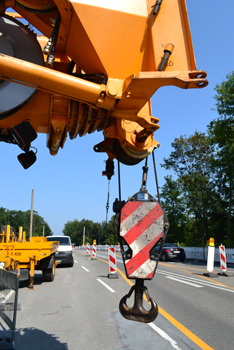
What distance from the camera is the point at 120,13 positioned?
291cm

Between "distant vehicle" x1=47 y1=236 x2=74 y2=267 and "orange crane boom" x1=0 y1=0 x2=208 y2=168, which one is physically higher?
"orange crane boom" x1=0 y1=0 x2=208 y2=168

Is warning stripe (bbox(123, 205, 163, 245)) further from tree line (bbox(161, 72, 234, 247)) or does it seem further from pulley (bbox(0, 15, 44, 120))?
tree line (bbox(161, 72, 234, 247))

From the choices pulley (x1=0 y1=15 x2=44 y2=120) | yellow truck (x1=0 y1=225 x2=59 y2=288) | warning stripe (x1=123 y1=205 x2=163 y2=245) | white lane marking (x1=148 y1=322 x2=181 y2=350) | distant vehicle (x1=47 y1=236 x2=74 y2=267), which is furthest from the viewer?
distant vehicle (x1=47 y1=236 x2=74 y2=267)

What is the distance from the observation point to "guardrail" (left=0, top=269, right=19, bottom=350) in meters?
3.87

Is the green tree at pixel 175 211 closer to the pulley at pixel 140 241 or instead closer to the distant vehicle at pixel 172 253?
the distant vehicle at pixel 172 253

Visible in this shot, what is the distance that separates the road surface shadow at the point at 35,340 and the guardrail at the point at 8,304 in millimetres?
268

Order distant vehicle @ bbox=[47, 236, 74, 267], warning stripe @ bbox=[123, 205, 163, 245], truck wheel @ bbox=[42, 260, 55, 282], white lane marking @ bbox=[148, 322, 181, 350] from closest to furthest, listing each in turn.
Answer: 1. warning stripe @ bbox=[123, 205, 163, 245]
2. white lane marking @ bbox=[148, 322, 181, 350]
3. truck wheel @ bbox=[42, 260, 55, 282]
4. distant vehicle @ bbox=[47, 236, 74, 267]

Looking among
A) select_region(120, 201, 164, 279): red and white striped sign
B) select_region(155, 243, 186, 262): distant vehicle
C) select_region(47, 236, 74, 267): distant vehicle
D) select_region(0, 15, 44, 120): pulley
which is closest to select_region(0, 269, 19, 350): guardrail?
select_region(120, 201, 164, 279): red and white striped sign

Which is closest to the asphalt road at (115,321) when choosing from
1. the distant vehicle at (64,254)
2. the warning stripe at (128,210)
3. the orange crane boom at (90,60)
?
the warning stripe at (128,210)

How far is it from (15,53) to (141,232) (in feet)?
6.65

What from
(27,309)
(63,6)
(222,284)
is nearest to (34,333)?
(27,309)

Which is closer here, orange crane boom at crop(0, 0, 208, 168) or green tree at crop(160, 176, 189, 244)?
orange crane boom at crop(0, 0, 208, 168)

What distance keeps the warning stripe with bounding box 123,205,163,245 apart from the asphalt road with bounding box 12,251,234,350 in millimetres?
2348

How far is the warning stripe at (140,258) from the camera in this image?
266cm
